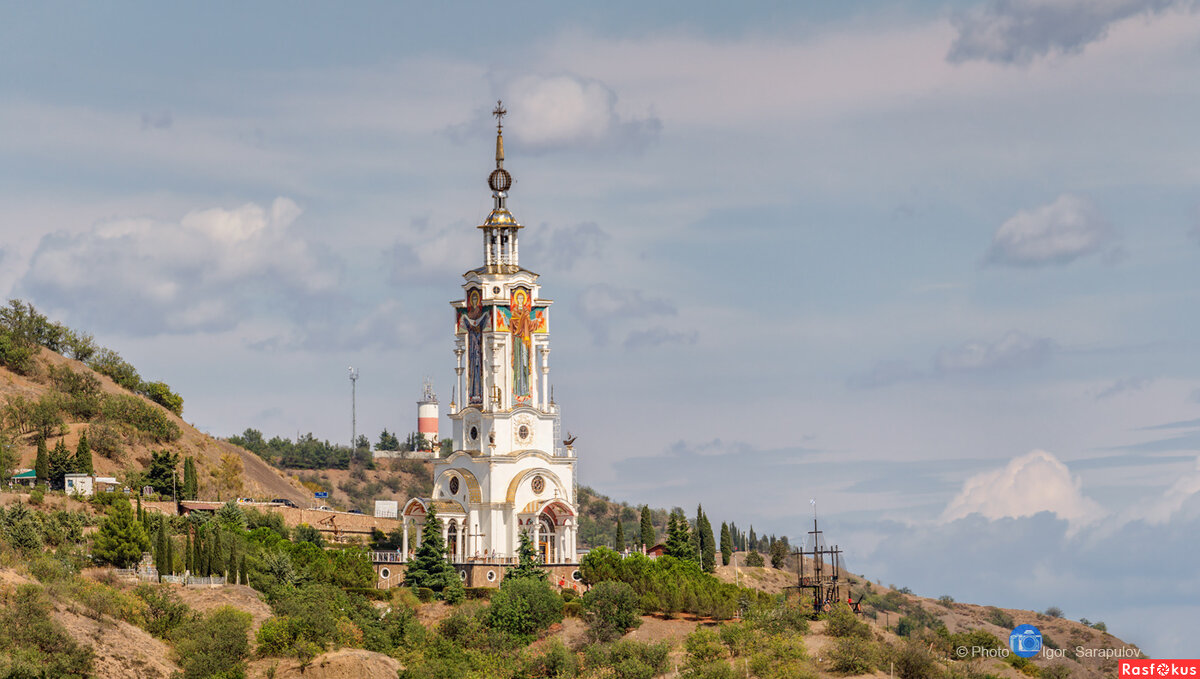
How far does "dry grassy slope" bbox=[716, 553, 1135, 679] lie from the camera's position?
3334 inches

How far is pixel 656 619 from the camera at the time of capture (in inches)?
3445

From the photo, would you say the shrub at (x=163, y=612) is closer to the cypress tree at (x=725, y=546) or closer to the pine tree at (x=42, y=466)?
the pine tree at (x=42, y=466)

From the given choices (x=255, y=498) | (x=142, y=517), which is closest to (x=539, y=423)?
(x=142, y=517)

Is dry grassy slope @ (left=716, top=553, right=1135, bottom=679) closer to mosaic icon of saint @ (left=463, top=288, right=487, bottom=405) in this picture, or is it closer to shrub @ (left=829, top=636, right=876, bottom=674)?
shrub @ (left=829, top=636, right=876, bottom=674)

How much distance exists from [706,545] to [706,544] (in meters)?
0.09

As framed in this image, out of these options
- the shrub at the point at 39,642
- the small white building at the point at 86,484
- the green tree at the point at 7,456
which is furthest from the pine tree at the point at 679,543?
the green tree at the point at 7,456

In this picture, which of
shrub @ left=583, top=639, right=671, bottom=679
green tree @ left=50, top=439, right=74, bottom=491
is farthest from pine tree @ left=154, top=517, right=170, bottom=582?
shrub @ left=583, top=639, right=671, bottom=679

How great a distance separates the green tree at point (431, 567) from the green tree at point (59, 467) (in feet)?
89.1

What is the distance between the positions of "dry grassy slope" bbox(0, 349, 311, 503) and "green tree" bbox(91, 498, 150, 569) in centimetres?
2844

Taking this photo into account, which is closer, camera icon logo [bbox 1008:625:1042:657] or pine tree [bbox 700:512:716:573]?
camera icon logo [bbox 1008:625:1042:657]

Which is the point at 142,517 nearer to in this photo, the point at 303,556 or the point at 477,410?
the point at 303,556

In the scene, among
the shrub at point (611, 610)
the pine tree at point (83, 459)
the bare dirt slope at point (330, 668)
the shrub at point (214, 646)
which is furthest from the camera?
the pine tree at point (83, 459)

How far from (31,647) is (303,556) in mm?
23714

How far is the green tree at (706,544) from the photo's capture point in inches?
4304
